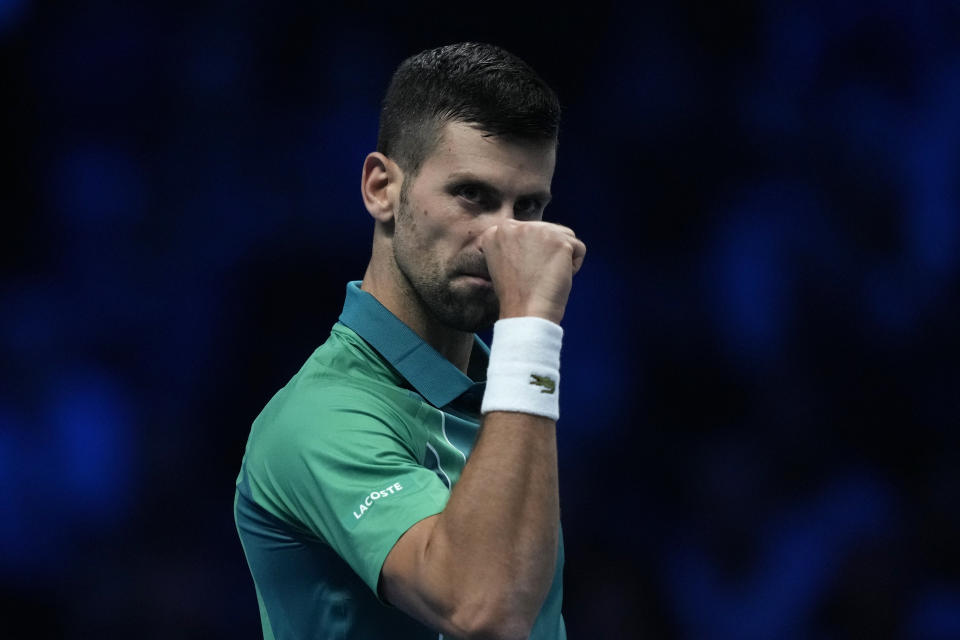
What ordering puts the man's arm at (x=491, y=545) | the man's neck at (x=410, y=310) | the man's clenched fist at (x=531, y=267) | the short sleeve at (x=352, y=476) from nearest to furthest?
the man's arm at (x=491, y=545)
the short sleeve at (x=352, y=476)
the man's clenched fist at (x=531, y=267)
the man's neck at (x=410, y=310)

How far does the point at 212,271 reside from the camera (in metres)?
4.61

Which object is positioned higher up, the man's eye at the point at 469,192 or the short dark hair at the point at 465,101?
the short dark hair at the point at 465,101

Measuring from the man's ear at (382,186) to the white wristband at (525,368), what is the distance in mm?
431

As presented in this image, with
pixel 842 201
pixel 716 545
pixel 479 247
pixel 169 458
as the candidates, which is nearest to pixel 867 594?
pixel 716 545

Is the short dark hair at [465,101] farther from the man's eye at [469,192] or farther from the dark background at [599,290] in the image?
the dark background at [599,290]

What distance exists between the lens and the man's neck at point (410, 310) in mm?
2191

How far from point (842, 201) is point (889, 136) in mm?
383

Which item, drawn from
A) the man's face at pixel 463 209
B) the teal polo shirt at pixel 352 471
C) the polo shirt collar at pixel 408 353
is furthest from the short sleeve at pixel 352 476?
the man's face at pixel 463 209

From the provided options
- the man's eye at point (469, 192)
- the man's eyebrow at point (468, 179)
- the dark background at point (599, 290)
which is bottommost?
the dark background at point (599, 290)

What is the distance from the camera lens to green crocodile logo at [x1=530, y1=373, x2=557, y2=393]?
5.90 feet

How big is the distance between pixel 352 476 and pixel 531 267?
0.45 meters

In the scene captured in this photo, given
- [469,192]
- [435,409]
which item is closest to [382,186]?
[469,192]

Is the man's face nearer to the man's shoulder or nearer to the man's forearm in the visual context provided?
the man's shoulder

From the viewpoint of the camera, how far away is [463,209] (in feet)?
6.73
